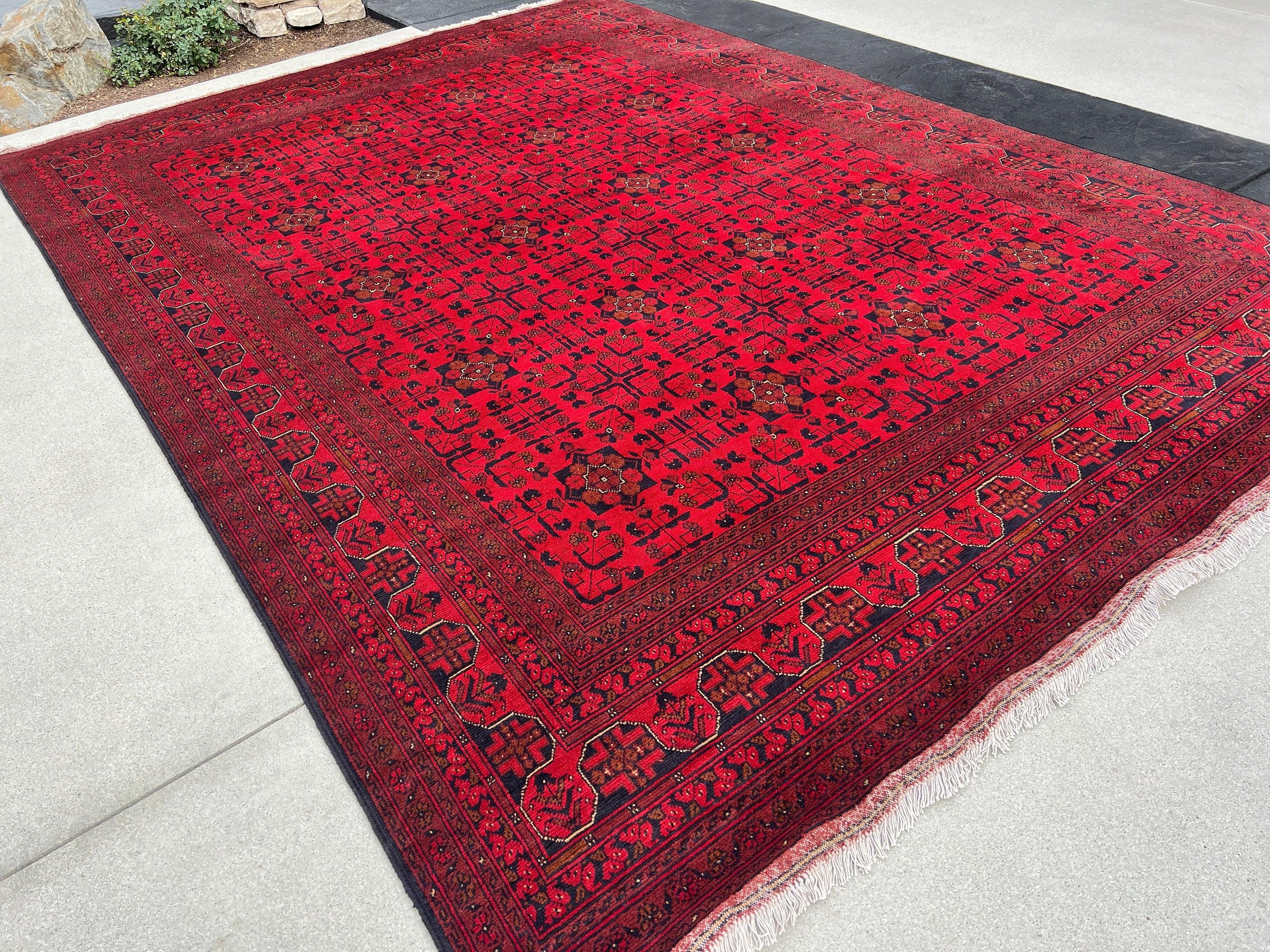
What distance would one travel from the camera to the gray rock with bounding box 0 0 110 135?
4164mm

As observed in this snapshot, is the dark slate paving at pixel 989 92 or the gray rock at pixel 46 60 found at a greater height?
the dark slate paving at pixel 989 92

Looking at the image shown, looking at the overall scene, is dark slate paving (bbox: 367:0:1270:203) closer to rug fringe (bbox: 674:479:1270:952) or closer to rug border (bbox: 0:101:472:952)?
rug fringe (bbox: 674:479:1270:952)

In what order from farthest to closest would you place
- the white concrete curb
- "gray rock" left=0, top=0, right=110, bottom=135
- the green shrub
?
the green shrub < "gray rock" left=0, top=0, right=110, bottom=135 < the white concrete curb

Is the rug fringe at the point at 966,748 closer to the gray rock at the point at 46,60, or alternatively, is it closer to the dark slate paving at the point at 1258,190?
the dark slate paving at the point at 1258,190

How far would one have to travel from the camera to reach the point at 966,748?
62.7 inches

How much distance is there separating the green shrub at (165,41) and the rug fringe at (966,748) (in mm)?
4915

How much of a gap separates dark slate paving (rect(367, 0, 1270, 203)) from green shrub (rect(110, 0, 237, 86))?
3.34 ft

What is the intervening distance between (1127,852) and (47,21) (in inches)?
215

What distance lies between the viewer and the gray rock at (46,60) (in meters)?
4.16

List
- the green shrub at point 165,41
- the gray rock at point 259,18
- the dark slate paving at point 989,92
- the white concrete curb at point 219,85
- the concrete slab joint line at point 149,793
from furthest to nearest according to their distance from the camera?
1. the gray rock at point 259,18
2. the green shrub at point 165,41
3. the white concrete curb at point 219,85
4. the dark slate paving at point 989,92
5. the concrete slab joint line at point 149,793

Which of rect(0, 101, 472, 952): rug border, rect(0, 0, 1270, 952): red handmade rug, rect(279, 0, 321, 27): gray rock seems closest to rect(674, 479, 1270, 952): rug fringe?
rect(0, 0, 1270, 952): red handmade rug

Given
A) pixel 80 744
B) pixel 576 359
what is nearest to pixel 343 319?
pixel 576 359

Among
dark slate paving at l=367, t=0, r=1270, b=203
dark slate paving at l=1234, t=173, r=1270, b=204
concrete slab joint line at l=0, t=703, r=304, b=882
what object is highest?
dark slate paving at l=1234, t=173, r=1270, b=204

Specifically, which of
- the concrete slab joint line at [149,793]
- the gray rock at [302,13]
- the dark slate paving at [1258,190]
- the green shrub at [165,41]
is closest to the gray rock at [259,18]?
the gray rock at [302,13]
